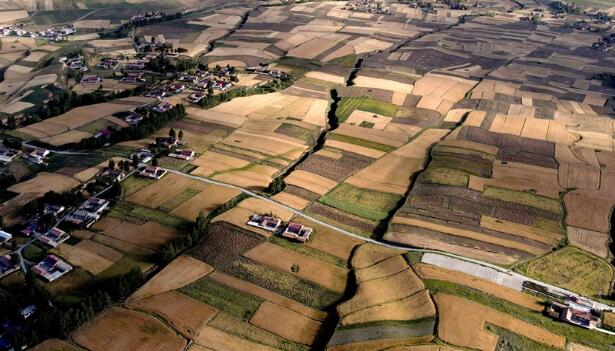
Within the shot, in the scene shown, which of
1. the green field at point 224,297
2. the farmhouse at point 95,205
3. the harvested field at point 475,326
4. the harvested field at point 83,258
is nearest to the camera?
the harvested field at point 475,326

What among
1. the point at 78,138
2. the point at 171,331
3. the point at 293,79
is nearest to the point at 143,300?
the point at 171,331

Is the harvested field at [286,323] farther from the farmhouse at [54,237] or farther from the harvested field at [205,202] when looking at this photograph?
the farmhouse at [54,237]

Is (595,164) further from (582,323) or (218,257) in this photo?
(218,257)

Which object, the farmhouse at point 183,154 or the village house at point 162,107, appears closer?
the farmhouse at point 183,154

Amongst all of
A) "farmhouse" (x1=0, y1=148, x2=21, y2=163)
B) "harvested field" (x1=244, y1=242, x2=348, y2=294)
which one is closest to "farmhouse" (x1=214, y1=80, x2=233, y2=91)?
"farmhouse" (x1=0, y1=148, x2=21, y2=163)

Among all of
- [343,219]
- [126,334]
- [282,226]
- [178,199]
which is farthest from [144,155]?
[126,334]

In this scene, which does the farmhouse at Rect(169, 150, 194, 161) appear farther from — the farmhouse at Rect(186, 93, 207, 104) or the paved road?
the farmhouse at Rect(186, 93, 207, 104)

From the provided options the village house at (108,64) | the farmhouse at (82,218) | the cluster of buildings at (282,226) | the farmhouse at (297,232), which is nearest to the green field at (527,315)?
the farmhouse at (297,232)
